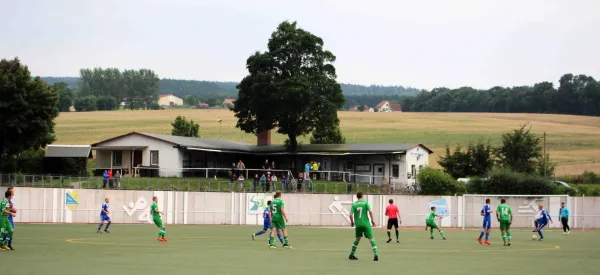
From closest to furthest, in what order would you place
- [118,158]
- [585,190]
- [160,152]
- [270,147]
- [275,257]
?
[275,257], [585,190], [160,152], [118,158], [270,147]

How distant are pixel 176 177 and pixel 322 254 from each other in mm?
39078

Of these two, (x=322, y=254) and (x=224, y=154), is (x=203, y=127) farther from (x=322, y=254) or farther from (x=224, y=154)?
(x=322, y=254)

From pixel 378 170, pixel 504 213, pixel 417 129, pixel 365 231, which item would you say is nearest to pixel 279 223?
pixel 365 231

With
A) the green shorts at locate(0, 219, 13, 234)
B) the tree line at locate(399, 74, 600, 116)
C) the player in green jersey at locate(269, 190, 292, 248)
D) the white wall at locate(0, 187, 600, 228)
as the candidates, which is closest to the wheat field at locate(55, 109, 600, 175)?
the tree line at locate(399, 74, 600, 116)

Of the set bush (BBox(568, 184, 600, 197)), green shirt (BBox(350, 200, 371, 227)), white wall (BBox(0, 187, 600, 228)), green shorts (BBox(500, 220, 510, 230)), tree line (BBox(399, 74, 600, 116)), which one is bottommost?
white wall (BBox(0, 187, 600, 228))

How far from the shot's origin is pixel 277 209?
2712 cm

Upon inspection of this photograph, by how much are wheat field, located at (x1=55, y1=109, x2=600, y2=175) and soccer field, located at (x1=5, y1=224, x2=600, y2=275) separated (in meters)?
56.3

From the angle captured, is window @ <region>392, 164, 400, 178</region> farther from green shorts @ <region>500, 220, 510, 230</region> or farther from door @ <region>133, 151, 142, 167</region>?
green shorts @ <region>500, 220, 510, 230</region>

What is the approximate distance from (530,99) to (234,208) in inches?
4195

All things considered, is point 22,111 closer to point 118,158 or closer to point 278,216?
point 118,158

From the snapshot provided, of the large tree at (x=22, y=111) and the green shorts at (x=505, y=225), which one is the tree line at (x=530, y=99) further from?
the green shorts at (x=505, y=225)

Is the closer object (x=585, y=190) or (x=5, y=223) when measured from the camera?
(x=5, y=223)

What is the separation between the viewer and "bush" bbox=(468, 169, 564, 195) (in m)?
60.3

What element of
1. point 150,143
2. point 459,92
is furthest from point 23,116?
point 459,92
